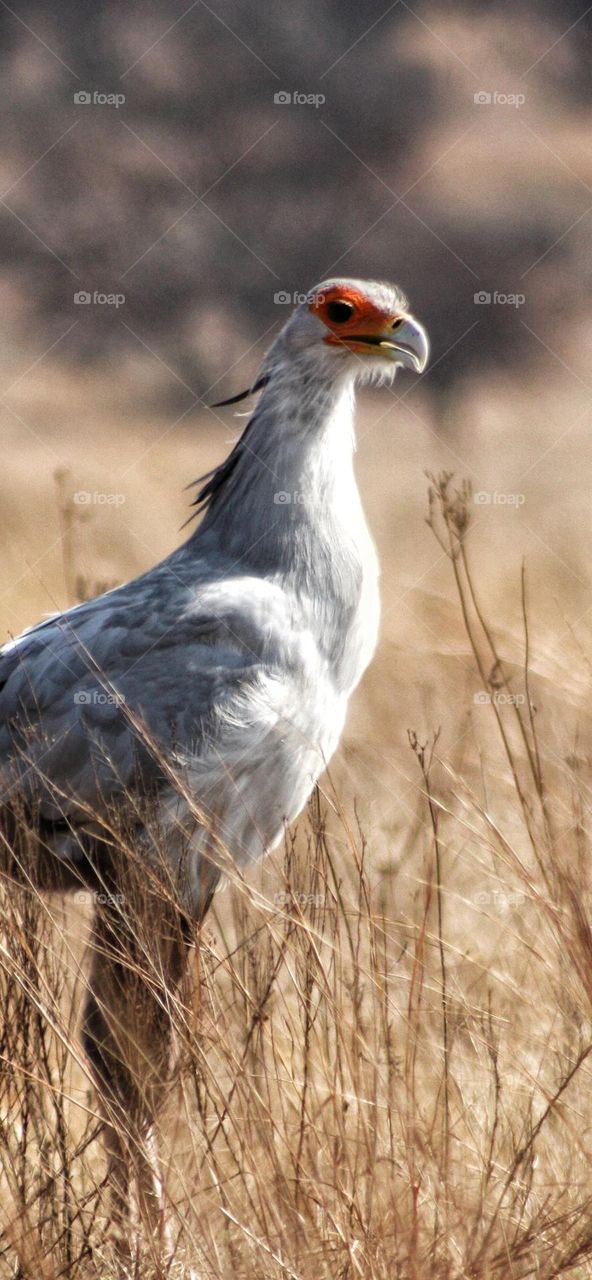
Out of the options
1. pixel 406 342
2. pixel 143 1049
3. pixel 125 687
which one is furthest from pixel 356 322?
pixel 143 1049

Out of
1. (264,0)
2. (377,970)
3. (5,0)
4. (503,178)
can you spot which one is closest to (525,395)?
(503,178)

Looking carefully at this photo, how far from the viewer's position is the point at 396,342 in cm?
363

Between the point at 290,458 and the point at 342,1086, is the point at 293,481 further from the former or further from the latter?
the point at 342,1086

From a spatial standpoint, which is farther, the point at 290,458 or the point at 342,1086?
the point at 290,458

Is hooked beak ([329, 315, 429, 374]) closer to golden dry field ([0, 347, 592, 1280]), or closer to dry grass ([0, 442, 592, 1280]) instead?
golden dry field ([0, 347, 592, 1280])

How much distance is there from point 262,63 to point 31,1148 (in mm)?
16257

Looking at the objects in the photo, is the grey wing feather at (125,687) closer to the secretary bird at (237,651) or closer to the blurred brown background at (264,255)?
the secretary bird at (237,651)

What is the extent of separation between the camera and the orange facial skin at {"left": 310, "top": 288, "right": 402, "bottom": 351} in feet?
11.8

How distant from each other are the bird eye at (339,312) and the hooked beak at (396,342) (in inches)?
1.9

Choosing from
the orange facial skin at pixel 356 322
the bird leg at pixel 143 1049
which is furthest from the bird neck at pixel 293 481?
the bird leg at pixel 143 1049

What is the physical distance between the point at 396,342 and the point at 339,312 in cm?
17

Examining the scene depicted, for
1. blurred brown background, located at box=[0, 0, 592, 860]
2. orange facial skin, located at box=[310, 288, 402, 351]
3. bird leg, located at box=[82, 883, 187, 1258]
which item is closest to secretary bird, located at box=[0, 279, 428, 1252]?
orange facial skin, located at box=[310, 288, 402, 351]

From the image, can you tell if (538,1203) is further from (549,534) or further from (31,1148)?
(549,534)

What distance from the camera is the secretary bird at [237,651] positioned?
3295 mm
